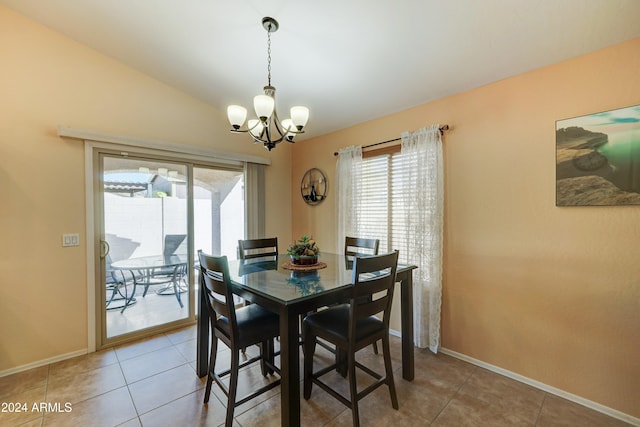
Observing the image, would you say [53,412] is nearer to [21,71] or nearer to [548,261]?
[21,71]

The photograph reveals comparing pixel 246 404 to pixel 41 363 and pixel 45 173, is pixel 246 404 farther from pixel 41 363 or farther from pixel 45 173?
pixel 45 173

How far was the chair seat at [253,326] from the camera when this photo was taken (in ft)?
5.86

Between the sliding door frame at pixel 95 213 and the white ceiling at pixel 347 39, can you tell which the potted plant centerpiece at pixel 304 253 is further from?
the sliding door frame at pixel 95 213

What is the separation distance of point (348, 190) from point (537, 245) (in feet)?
6.53

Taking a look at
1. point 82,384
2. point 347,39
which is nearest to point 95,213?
point 82,384

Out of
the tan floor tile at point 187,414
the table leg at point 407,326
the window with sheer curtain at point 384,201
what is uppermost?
the window with sheer curtain at point 384,201

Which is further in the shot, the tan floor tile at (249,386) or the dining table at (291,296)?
the tan floor tile at (249,386)

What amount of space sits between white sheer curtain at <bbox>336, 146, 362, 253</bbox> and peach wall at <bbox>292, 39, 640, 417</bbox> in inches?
34.5

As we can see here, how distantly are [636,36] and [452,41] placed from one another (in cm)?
111

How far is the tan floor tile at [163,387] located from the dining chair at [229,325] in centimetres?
30

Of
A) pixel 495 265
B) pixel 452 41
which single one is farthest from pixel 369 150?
pixel 495 265

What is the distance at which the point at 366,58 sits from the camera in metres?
2.29

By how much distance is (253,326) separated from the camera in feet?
6.14

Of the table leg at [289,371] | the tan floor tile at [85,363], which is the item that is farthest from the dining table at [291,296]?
the tan floor tile at [85,363]
